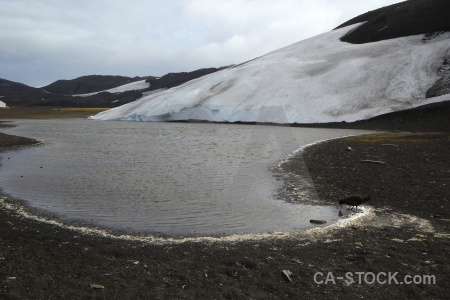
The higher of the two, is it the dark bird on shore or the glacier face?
the glacier face

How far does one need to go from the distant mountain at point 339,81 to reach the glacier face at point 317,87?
0.12 m

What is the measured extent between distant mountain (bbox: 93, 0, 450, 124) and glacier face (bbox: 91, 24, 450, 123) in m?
0.12

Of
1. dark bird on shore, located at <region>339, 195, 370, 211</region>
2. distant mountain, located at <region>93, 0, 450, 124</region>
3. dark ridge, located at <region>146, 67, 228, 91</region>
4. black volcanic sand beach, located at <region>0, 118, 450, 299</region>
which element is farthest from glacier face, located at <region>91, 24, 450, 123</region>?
dark ridge, located at <region>146, 67, 228, 91</region>

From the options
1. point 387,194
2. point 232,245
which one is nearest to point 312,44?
point 387,194

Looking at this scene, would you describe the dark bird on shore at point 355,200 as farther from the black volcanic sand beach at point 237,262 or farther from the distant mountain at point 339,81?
the distant mountain at point 339,81

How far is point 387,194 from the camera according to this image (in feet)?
43.3

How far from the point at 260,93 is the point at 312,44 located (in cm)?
2492

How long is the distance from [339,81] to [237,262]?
53374mm

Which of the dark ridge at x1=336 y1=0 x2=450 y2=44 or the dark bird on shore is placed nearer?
the dark bird on shore

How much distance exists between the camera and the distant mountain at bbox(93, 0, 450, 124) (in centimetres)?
5028

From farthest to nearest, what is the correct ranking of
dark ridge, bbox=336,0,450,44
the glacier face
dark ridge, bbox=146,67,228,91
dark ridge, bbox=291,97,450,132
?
dark ridge, bbox=146,67,228,91
dark ridge, bbox=336,0,450,44
the glacier face
dark ridge, bbox=291,97,450,132

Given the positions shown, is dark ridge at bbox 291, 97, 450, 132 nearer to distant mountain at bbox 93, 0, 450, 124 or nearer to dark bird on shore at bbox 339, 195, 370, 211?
distant mountain at bbox 93, 0, 450, 124

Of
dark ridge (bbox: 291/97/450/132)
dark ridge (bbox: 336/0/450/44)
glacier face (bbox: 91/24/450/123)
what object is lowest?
dark ridge (bbox: 291/97/450/132)

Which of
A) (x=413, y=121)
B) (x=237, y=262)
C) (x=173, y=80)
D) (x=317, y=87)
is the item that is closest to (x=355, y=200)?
(x=237, y=262)
